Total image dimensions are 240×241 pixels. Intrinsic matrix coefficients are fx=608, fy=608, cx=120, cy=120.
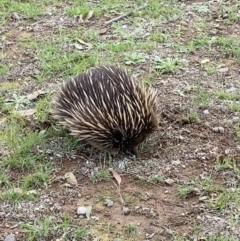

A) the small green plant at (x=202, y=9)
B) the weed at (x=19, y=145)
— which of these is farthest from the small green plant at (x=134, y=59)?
the weed at (x=19, y=145)

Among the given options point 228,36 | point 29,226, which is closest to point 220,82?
point 228,36

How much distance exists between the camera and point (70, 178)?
358 cm

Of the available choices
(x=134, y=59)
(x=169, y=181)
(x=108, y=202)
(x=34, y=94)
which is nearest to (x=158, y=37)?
(x=134, y=59)

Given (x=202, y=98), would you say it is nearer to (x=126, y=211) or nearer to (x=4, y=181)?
(x=126, y=211)

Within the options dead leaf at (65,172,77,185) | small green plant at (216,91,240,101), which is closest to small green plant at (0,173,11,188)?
dead leaf at (65,172,77,185)

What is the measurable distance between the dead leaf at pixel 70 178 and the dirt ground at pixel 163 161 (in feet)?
0.12

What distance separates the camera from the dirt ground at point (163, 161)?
10.5 feet

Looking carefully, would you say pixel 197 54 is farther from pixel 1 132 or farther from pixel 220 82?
pixel 1 132

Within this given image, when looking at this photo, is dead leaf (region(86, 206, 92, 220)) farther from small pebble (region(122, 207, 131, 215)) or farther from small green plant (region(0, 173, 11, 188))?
small green plant (region(0, 173, 11, 188))

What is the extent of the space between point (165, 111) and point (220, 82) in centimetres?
58

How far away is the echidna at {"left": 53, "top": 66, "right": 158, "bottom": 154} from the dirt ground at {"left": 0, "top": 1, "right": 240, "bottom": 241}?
0.13 meters

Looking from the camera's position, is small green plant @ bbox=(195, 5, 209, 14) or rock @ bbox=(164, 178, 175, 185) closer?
rock @ bbox=(164, 178, 175, 185)

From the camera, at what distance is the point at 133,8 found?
5648 mm

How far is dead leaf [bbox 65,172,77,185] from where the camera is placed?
3555 mm
